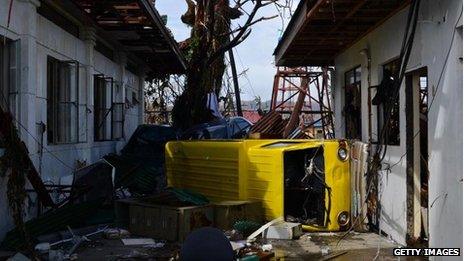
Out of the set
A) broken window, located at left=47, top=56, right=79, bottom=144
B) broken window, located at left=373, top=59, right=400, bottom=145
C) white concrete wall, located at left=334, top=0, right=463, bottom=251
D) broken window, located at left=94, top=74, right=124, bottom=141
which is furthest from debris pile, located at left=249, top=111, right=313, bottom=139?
white concrete wall, located at left=334, top=0, right=463, bottom=251

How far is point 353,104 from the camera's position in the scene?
433 inches

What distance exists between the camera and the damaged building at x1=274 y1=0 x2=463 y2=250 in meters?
5.61

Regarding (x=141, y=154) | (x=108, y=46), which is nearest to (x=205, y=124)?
(x=141, y=154)

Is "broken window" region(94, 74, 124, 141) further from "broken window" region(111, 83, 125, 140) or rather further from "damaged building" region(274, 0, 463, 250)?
"damaged building" region(274, 0, 463, 250)

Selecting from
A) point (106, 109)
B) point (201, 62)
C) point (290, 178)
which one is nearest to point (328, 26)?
point (290, 178)

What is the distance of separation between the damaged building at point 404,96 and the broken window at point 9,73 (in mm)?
4153

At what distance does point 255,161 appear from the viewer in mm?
8789

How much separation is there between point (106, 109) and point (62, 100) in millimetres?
2933

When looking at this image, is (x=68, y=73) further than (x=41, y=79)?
Yes

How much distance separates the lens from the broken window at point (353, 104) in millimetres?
10538

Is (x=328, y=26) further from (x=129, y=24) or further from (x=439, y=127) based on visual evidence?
(x=129, y=24)

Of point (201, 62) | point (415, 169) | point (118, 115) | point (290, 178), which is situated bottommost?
point (290, 178)

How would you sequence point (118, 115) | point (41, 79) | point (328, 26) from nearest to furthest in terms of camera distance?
point (41, 79) → point (328, 26) → point (118, 115)

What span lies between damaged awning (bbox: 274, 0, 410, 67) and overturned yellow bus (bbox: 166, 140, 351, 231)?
1.89 m
